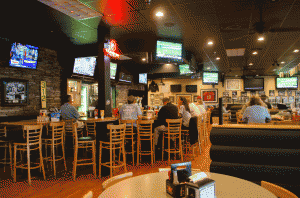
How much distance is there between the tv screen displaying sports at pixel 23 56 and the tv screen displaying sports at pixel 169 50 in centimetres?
378

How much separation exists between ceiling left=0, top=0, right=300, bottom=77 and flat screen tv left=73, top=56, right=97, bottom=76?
2.70ft

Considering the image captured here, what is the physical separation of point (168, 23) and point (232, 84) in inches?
463

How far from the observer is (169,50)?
671 cm

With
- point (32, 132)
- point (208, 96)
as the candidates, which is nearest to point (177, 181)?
point (32, 132)

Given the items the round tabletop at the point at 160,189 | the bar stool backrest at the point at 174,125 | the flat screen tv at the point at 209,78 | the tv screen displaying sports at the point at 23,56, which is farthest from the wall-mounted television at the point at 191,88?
the round tabletop at the point at 160,189

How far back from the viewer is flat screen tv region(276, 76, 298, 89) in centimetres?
1402

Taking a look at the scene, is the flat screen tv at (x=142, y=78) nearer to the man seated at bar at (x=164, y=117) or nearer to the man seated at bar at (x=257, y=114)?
the man seated at bar at (x=164, y=117)

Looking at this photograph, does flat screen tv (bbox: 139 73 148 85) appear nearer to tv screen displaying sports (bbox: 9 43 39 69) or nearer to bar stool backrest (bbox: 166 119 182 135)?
tv screen displaying sports (bbox: 9 43 39 69)

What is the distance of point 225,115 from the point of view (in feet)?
33.4

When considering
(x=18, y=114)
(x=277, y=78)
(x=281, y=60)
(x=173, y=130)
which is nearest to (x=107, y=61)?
(x=173, y=130)

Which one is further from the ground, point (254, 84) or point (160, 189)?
point (254, 84)

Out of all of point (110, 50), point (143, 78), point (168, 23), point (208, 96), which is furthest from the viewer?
point (208, 96)

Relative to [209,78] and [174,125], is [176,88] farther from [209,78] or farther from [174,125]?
[174,125]

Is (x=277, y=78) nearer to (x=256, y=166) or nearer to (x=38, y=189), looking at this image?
(x=256, y=166)
